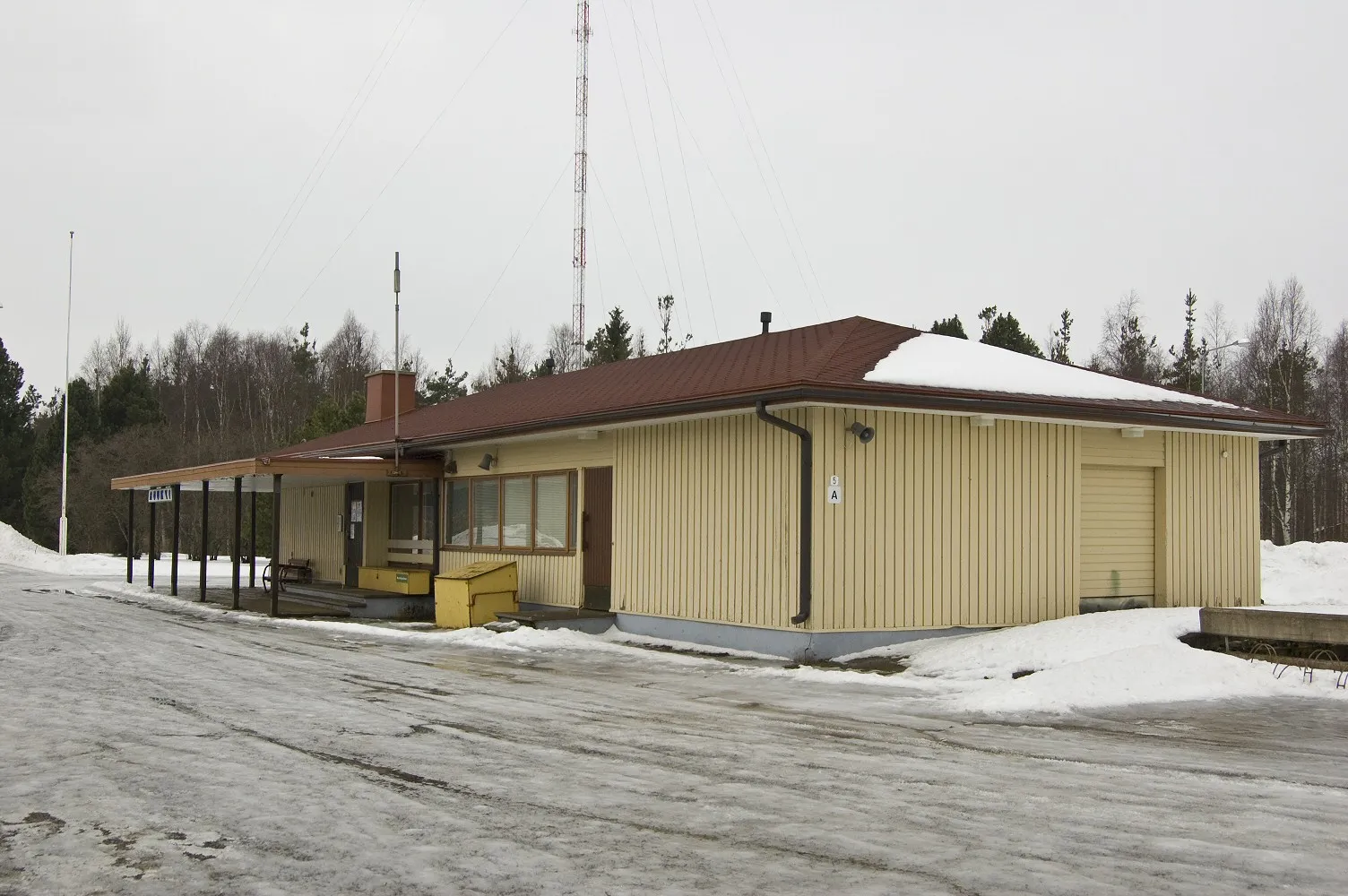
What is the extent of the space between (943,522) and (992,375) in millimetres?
2172

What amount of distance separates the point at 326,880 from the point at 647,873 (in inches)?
54.1

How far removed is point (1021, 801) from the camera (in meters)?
6.34

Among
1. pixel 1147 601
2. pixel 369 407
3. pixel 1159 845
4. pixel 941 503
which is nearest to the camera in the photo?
pixel 1159 845

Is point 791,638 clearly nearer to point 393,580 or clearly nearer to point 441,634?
point 441,634

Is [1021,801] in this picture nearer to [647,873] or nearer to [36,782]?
[647,873]

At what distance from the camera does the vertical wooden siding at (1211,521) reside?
50.8ft

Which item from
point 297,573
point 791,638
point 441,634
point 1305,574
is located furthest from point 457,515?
point 1305,574

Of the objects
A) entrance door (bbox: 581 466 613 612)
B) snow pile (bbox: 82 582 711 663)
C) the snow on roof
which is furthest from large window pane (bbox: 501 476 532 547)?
the snow on roof

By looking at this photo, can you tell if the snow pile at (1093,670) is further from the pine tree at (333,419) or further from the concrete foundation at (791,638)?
the pine tree at (333,419)

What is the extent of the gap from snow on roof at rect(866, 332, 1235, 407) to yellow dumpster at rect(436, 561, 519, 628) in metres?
6.64

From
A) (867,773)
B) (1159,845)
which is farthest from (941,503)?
(1159,845)

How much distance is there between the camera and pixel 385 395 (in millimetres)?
28938

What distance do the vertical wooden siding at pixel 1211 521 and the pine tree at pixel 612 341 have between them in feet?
120

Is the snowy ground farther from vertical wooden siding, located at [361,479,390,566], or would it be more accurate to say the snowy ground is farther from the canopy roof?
vertical wooden siding, located at [361,479,390,566]
